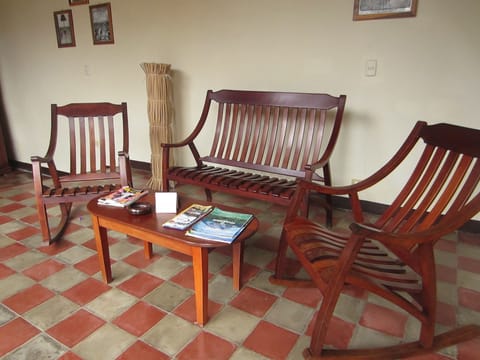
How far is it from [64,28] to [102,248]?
3.08 meters

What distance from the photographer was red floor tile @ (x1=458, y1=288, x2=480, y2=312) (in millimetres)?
1712

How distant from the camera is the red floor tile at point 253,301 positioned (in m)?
1.66

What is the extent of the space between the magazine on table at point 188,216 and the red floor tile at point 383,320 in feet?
2.98

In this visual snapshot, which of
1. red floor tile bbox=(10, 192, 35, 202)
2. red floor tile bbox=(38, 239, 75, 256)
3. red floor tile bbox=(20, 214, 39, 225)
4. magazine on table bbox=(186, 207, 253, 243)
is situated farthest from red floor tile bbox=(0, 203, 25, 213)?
magazine on table bbox=(186, 207, 253, 243)

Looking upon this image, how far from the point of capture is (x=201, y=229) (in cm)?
154

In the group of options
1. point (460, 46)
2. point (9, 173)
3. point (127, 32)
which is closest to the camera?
point (460, 46)

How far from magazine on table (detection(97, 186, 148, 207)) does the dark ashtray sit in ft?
0.23

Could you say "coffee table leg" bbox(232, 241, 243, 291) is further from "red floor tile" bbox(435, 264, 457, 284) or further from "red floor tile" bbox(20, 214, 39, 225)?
"red floor tile" bbox(20, 214, 39, 225)

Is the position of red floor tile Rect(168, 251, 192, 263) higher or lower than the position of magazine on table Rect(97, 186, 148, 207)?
lower

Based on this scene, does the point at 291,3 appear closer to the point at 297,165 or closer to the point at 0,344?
the point at 297,165

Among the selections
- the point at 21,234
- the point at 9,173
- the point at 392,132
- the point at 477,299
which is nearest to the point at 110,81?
the point at 9,173

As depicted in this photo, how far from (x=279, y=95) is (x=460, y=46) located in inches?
46.7

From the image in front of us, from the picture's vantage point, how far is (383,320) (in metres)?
1.60

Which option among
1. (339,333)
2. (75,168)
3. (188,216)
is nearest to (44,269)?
(75,168)
